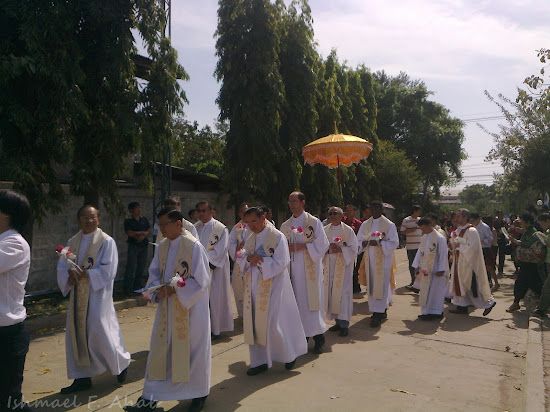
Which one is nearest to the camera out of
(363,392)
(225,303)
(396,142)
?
(363,392)

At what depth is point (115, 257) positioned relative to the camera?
210 inches

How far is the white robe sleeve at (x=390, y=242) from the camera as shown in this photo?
8492 millimetres

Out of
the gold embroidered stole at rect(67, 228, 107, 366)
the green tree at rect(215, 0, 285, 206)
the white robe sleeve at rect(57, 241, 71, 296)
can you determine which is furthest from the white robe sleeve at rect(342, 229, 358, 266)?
the green tree at rect(215, 0, 285, 206)

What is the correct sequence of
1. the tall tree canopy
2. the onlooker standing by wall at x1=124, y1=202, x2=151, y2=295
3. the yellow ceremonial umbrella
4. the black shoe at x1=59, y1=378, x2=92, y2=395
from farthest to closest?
the yellow ceremonial umbrella
the onlooker standing by wall at x1=124, y1=202, x2=151, y2=295
the tall tree canopy
the black shoe at x1=59, y1=378, x2=92, y2=395

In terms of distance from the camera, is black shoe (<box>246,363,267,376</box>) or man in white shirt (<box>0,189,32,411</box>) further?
black shoe (<box>246,363,267,376</box>)

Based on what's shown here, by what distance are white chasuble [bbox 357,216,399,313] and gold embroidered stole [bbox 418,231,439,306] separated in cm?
60

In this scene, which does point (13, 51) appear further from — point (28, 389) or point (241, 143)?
point (241, 143)

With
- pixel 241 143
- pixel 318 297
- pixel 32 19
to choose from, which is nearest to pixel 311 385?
pixel 318 297

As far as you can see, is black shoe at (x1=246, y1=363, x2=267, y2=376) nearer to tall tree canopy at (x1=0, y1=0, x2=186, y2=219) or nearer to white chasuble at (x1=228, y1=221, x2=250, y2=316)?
white chasuble at (x1=228, y1=221, x2=250, y2=316)

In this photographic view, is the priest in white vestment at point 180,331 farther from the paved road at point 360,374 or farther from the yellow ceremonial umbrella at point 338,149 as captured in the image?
the yellow ceremonial umbrella at point 338,149

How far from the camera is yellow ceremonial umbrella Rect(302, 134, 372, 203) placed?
10.7 meters

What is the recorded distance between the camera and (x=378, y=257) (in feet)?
28.1

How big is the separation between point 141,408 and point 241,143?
34.5 ft

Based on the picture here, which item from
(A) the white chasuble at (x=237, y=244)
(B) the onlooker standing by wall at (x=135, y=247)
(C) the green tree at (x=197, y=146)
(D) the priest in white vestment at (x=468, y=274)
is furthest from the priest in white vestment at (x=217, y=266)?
(C) the green tree at (x=197, y=146)
